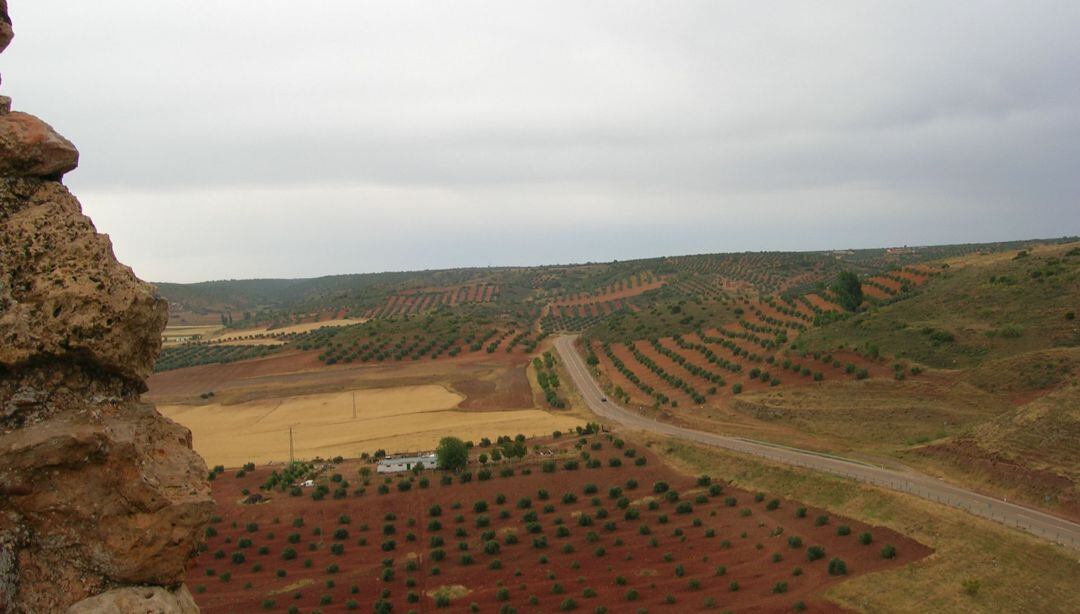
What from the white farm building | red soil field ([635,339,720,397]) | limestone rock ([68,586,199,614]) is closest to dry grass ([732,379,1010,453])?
red soil field ([635,339,720,397])

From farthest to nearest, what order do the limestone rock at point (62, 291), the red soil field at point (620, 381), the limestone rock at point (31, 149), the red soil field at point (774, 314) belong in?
the red soil field at point (774, 314)
the red soil field at point (620, 381)
the limestone rock at point (31, 149)
the limestone rock at point (62, 291)

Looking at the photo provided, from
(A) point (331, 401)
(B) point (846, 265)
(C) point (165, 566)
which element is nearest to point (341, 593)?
(C) point (165, 566)

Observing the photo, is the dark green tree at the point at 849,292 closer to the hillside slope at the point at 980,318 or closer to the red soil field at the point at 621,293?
the hillside slope at the point at 980,318

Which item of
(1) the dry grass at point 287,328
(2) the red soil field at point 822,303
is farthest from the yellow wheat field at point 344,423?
(1) the dry grass at point 287,328

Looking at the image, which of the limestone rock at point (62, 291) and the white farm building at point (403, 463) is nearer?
the limestone rock at point (62, 291)

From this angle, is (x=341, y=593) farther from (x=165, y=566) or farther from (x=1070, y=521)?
(x=1070, y=521)

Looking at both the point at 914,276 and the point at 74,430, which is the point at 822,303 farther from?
the point at 74,430
